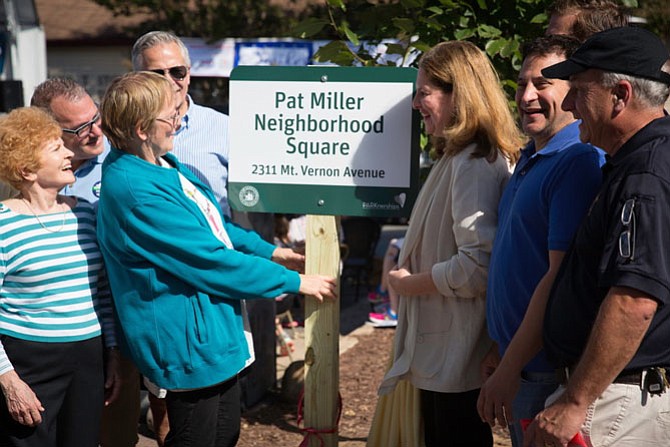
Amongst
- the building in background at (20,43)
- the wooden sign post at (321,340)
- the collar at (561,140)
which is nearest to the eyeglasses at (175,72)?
the wooden sign post at (321,340)

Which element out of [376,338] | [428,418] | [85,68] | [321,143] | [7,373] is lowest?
[85,68]

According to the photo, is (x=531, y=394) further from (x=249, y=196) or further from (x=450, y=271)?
(x=249, y=196)

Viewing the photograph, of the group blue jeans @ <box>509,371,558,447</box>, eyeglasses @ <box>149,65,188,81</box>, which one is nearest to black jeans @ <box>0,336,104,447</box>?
eyeglasses @ <box>149,65,188,81</box>

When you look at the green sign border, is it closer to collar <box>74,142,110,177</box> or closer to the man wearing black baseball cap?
collar <box>74,142,110,177</box>

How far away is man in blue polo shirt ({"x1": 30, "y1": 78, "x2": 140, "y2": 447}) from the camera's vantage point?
3654 mm

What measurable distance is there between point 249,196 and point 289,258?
366 millimetres

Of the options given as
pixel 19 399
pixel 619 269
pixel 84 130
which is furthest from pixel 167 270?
pixel 619 269

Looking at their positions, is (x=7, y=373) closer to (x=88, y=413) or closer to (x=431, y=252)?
(x=88, y=413)

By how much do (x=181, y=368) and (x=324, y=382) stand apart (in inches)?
24.9

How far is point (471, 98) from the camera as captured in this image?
3061 millimetres

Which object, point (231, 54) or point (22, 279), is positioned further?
point (231, 54)

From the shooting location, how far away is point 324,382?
134 inches

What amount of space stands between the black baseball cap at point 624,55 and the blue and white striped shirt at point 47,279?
1928 mm

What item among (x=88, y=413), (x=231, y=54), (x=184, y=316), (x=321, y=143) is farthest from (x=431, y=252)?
(x=231, y=54)
